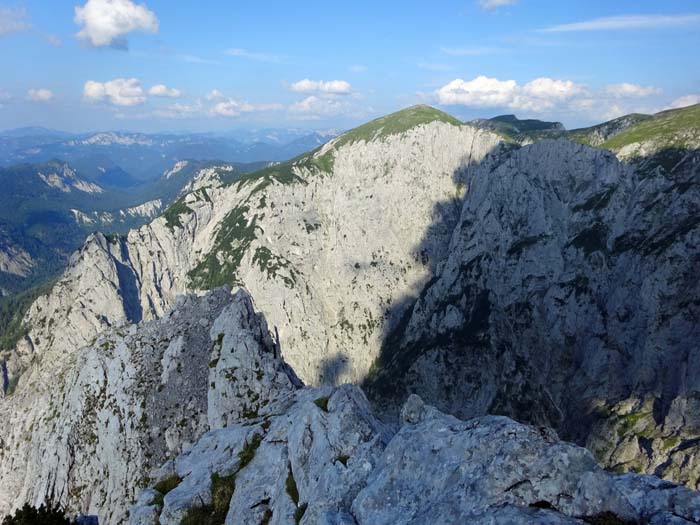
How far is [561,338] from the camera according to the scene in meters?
131

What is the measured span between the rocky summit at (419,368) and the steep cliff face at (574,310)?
0.57 metres

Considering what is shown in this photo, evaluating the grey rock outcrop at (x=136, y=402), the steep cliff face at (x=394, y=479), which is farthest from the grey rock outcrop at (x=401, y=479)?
the grey rock outcrop at (x=136, y=402)

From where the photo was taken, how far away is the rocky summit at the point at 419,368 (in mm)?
22266

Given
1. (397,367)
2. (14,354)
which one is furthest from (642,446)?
(14,354)

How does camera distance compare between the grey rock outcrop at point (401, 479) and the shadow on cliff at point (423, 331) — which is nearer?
the grey rock outcrop at point (401, 479)

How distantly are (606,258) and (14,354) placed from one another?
9110 inches

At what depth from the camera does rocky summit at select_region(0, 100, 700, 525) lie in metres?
22.3

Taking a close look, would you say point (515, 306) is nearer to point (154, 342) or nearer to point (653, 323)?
point (653, 323)

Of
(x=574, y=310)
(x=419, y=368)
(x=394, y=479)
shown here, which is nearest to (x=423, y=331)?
(x=419, y=368)

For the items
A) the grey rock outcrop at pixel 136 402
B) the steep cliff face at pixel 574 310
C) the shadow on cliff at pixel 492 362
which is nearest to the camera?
the grey rock outcrop at pixel 136 402

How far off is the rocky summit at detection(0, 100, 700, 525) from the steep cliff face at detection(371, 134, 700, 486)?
575mm

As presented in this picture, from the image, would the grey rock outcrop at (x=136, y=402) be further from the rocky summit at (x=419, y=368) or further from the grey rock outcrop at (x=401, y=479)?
the grey rock outcrop at (x=401, y=479)

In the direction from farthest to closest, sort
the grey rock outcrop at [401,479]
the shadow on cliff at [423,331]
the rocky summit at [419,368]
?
1. the shadow on cliff at [423,331]
2. the rocky summit at [419,368]
3. the grey rock outcrop at [401,479]

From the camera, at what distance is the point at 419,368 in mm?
156750
